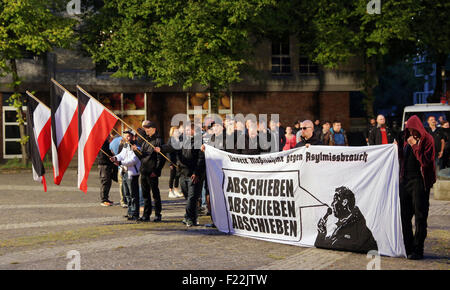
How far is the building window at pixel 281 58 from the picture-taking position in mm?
37000

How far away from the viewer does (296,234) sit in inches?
415

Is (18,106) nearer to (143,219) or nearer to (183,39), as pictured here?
(183,39)

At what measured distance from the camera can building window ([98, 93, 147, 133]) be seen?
34625 mm

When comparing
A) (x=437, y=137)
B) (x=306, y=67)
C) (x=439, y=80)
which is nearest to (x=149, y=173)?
(x=437, y=137)

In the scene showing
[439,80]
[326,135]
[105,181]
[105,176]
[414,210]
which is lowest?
[105,181]

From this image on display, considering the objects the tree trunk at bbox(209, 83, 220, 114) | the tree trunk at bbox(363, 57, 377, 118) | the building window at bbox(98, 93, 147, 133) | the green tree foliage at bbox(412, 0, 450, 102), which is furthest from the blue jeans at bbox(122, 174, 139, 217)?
the building window at bbox(98, 93, 147, 133)

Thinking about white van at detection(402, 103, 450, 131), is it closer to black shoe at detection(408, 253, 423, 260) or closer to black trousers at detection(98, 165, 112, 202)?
black trousers at detection(98, 165, 112, 202)

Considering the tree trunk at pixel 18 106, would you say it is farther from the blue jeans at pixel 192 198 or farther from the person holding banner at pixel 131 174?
the blue jeans at pixel 192 198

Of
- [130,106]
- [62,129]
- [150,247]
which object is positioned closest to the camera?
[150,247]

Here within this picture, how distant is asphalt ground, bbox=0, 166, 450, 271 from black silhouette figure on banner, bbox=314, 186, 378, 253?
18 centimetres

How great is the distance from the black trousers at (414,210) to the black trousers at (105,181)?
333 inches

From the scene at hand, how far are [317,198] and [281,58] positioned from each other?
27.5 metres

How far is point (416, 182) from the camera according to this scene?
9.40m

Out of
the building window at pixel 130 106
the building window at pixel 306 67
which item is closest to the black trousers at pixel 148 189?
the building window at pixel 130 106
